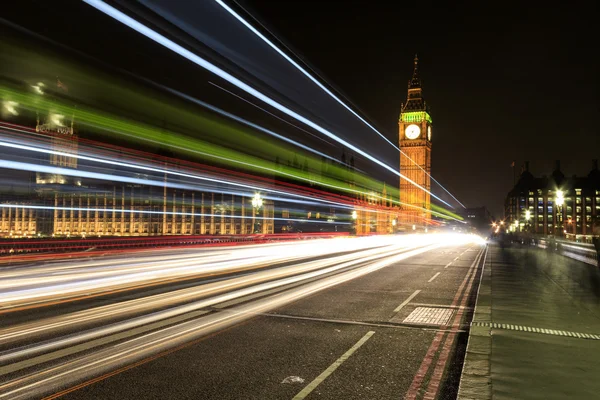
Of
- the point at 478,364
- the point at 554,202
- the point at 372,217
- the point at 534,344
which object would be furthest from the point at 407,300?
the point at 554,202

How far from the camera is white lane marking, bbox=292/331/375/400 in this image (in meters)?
4.90

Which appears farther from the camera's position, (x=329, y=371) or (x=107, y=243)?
(x=107, y=243)

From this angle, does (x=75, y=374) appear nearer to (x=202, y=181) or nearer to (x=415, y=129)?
(x=202, y=181)

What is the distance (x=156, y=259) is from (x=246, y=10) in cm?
1127

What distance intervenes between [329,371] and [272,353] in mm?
1106

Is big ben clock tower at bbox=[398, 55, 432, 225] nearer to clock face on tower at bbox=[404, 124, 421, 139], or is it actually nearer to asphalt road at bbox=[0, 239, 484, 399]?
clock face on tower at bbox=[404, 124, 421, 139]

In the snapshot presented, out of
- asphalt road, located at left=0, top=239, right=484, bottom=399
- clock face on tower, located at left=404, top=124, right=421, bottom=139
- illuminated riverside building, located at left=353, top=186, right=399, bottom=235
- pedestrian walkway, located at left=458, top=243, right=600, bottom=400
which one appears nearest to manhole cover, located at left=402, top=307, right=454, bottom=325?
asphalt road, located at left=0, top=239, right=484, bottom=399

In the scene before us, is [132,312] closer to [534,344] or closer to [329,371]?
[329,371]

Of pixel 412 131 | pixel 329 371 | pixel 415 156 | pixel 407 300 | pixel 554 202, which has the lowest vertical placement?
pixel 407 300

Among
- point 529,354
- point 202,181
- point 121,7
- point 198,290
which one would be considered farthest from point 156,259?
point 202,181

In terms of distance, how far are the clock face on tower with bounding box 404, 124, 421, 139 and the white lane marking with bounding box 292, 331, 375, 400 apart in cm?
14783

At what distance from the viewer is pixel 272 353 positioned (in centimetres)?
646

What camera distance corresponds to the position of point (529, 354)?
604 centimetres

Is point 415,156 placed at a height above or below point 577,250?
above
